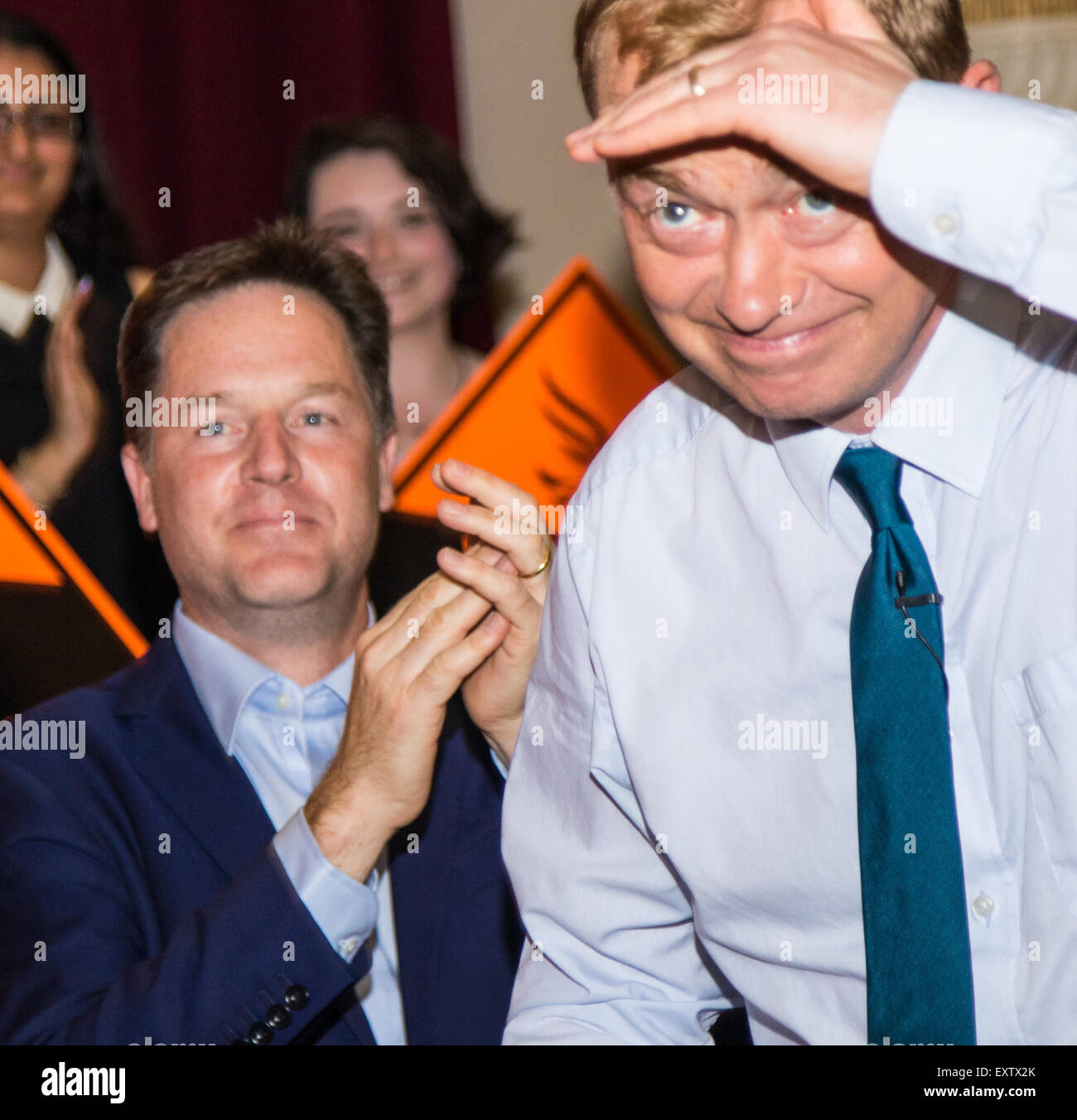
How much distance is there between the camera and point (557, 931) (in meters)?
1.05

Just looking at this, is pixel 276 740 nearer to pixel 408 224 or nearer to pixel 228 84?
pixel 408 224

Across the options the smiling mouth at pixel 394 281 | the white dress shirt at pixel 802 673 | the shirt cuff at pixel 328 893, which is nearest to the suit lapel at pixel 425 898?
the shirt cuff at pixel 328 893

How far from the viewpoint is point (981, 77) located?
907 millimetres

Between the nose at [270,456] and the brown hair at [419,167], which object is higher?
the brown hair at [419,167]

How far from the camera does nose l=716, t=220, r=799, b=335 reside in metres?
0.82

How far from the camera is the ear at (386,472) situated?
59.3 inches

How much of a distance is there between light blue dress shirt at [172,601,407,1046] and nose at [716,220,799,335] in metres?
0.69

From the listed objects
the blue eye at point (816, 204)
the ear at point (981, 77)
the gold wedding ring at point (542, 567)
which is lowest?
the gold wedding ring at point (542, 567)

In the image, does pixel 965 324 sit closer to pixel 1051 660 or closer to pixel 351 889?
pixel 1051 660

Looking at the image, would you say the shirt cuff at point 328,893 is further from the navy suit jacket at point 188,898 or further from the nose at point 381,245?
the nose at point 381,245

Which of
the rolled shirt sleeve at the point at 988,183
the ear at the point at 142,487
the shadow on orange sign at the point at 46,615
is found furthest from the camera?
the shadow on orange sign at the point at 46,615

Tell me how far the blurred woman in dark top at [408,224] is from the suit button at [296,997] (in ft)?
3.85

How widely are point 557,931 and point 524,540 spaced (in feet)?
1.11

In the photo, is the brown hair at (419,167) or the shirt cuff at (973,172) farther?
the brown hair at (419,167)
